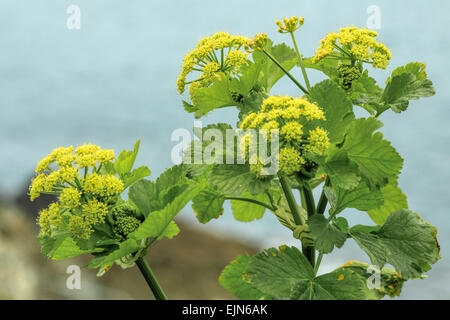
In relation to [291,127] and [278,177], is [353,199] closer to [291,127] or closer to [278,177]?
[278,177]

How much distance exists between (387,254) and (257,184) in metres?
0.41

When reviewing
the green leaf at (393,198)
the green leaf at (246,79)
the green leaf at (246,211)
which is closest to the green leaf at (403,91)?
the green leaf at (393,198)

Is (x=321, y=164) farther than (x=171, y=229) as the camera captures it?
No

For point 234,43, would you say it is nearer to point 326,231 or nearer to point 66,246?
point 326,231

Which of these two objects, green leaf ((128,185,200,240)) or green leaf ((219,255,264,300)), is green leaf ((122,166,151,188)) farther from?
green leaf ((219,255,264,300))

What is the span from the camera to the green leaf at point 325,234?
1.18m

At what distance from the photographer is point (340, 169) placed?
3.92 ft

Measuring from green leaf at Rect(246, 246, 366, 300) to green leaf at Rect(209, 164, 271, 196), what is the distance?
234 mm

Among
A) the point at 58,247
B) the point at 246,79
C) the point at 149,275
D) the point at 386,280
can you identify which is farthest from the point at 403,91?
the point at 58,247

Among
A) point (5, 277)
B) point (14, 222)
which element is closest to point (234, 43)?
point (5, 277)

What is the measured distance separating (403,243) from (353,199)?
0.59 feet

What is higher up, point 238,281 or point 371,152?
point 371,152

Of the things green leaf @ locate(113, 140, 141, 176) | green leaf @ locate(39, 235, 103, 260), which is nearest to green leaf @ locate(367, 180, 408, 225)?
green leaf @ locate(113, 140, 141, 176)

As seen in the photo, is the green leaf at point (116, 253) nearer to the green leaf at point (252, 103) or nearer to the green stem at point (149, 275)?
the green stem at point (149, 275)
